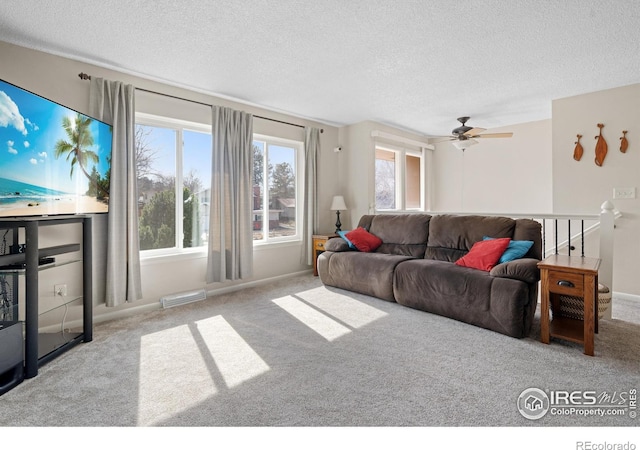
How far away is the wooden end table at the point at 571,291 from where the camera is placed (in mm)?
2256

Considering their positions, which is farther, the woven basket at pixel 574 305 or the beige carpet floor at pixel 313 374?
the woven basket at pixel 574 305

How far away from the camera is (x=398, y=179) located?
239 inches

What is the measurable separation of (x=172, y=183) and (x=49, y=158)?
1.31 m

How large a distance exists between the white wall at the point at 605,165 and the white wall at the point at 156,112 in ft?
10.6

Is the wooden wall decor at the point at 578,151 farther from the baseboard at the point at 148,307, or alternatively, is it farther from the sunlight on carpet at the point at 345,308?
the baseboard at the point at 148,307

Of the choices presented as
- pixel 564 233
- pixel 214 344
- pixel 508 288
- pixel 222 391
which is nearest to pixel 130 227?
pixel 214 344

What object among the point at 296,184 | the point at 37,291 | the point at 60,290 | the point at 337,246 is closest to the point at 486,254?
the point at 337,246

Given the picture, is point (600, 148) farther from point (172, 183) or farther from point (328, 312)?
point (172, 183)

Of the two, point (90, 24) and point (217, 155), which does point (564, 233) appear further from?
point (90, 24)

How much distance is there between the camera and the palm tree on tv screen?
2.50 metres

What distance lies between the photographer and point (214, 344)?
2502 mm

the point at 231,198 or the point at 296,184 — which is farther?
the point at 296,184

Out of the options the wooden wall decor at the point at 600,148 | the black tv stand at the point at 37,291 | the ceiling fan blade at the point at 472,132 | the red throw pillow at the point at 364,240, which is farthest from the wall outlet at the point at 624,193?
the black tv stand at the point at 37,291

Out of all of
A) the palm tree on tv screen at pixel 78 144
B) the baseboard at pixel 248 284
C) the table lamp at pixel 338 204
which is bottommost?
the baseboard at pixel 248 284
